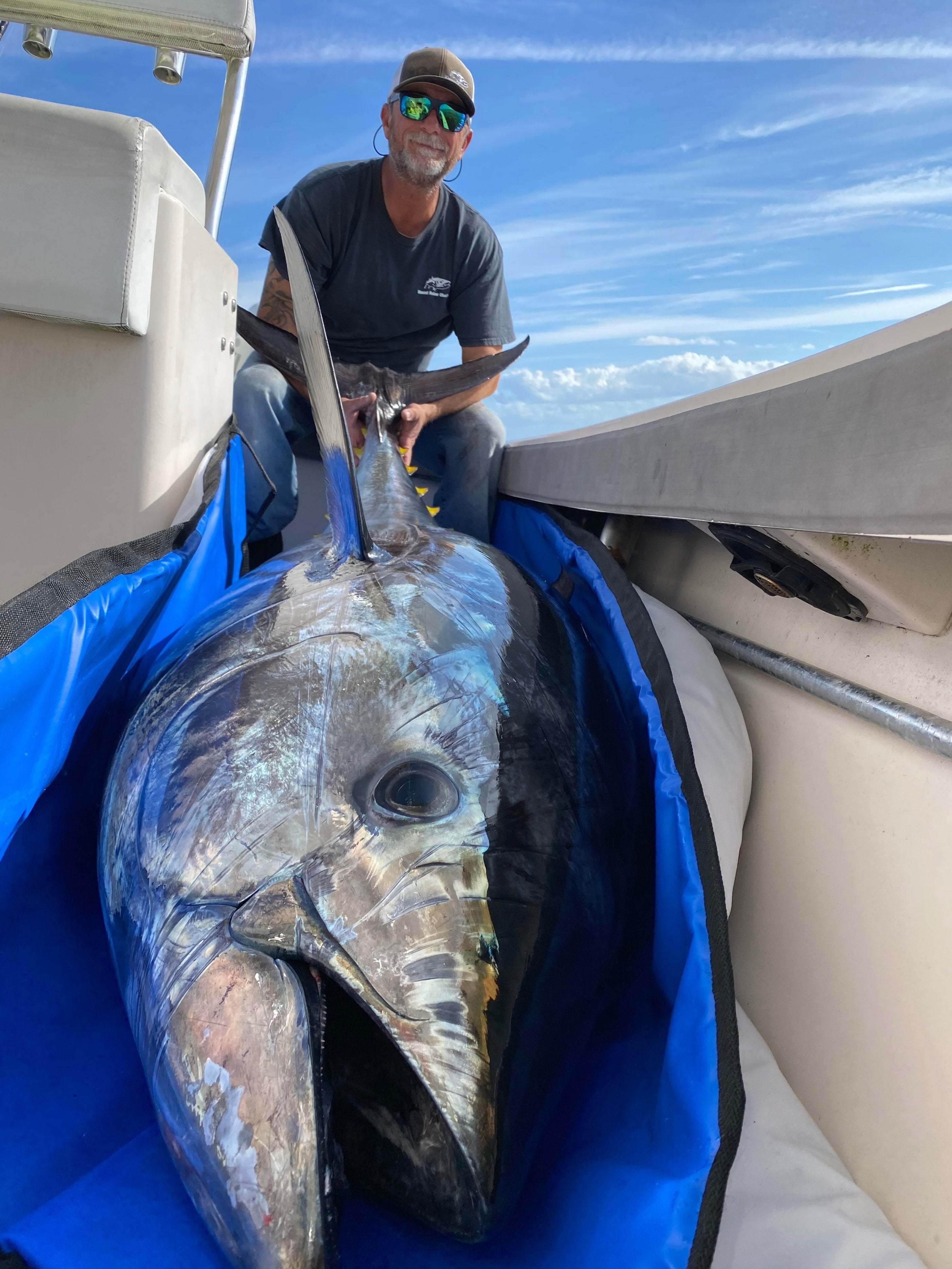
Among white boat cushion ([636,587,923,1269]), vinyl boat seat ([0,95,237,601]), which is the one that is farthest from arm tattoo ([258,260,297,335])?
white boat cushion ([636,587,923,1269])

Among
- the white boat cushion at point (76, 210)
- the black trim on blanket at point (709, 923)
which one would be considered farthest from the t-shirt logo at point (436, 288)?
the black trim on blanket at point (709, 923)

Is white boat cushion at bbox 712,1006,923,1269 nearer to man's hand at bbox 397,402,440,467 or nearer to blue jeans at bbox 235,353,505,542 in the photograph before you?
blue jeans at bbox 235,353,505,542

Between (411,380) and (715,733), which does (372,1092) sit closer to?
(715,733)

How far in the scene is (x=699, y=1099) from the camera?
771 mm

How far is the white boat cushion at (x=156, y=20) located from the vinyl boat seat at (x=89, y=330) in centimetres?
64

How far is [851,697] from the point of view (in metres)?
1.10

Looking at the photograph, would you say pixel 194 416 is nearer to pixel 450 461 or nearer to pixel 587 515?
pixel 587 515

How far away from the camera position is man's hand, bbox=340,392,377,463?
8.33 feet

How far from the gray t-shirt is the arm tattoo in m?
0.04

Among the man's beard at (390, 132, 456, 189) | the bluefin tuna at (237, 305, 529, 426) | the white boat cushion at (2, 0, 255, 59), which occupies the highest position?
the man's beard at (390, 132, 456, 189)

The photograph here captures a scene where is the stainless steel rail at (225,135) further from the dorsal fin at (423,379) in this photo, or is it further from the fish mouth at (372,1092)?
the fish mouth at (372,1092)

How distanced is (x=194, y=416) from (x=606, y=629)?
0.86 metres

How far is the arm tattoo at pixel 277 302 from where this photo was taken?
117 inches

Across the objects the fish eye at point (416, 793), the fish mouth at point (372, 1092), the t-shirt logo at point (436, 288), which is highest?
the t-shirt logo at point (436, 288)
